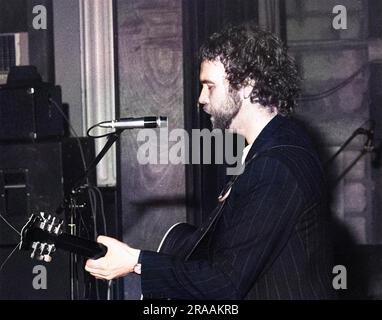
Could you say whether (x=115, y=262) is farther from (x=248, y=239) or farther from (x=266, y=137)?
(x=266, y=137)

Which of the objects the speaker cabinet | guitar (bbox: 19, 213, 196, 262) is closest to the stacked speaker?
the speaker cabinet

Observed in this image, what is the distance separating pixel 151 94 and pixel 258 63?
4.94 ft

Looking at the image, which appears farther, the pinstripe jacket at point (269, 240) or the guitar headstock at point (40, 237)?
the guitar headstock at point (40, 237)

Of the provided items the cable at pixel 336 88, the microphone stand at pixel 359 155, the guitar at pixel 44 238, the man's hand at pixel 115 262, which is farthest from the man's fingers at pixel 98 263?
the cable at pixel 336 88

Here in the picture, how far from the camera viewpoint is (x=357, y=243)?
496 cm

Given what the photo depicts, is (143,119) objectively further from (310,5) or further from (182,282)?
(310,5)

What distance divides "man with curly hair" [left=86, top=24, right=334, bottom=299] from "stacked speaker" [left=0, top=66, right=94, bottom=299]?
55.4 inches

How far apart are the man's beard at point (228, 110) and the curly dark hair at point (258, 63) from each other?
0.09 feet

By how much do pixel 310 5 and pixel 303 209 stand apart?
10.2 ft

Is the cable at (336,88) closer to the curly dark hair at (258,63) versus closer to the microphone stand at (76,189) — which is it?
the microphone stand at (76,189)

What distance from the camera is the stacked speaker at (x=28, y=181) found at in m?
3.48

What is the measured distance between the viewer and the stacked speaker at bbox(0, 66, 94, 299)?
3482 mm
